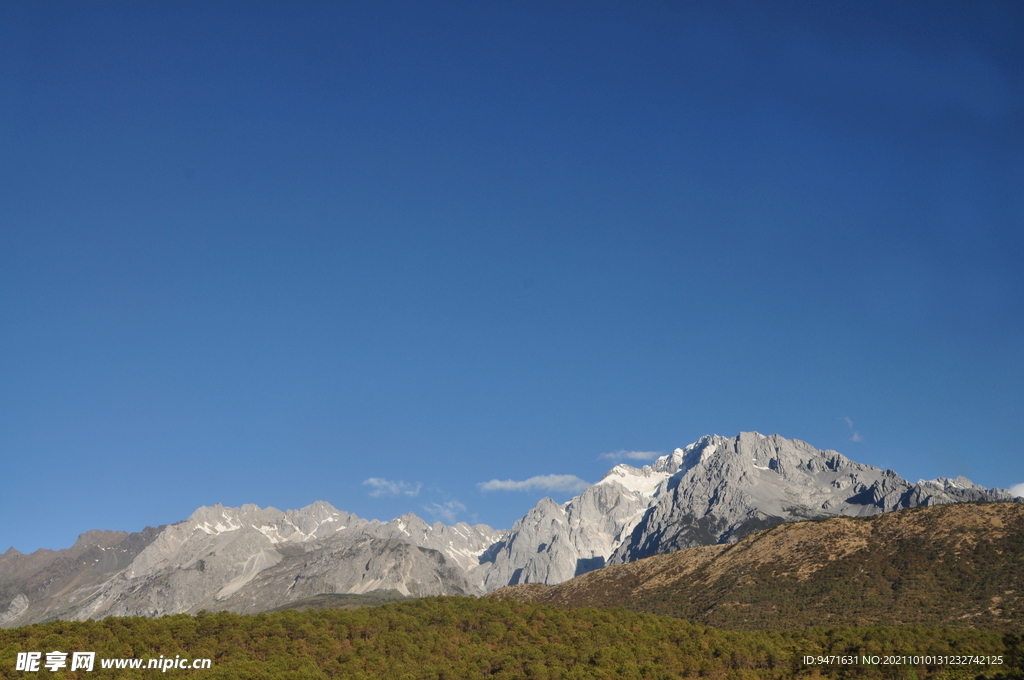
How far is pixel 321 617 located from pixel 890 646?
73090 millimetres

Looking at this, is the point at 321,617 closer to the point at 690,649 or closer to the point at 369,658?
the point at 369,658

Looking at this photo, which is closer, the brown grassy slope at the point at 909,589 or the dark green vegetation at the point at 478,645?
the dark green vegetation at the point at 478,645

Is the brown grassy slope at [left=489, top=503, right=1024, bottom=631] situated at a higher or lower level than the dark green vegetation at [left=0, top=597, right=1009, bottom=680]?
higher

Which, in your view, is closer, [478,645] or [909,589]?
[478,645]

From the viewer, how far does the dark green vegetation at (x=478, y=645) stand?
9088 cm

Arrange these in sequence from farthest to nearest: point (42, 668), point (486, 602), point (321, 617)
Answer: point (486, 602)
point (321, 617)
point (42, 668)

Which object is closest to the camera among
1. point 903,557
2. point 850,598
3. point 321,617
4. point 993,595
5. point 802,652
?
point 802,652

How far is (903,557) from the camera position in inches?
7589

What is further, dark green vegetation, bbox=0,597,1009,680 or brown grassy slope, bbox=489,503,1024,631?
brown grassy slope, bbox=489,503,1024,631

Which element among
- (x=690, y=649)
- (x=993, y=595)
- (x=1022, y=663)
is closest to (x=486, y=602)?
(x=690, y=649)

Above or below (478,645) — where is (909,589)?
above

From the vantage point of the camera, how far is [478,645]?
104250mm

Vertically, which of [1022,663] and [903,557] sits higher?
[903,557]

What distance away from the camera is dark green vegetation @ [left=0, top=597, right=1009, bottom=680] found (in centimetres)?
9088
